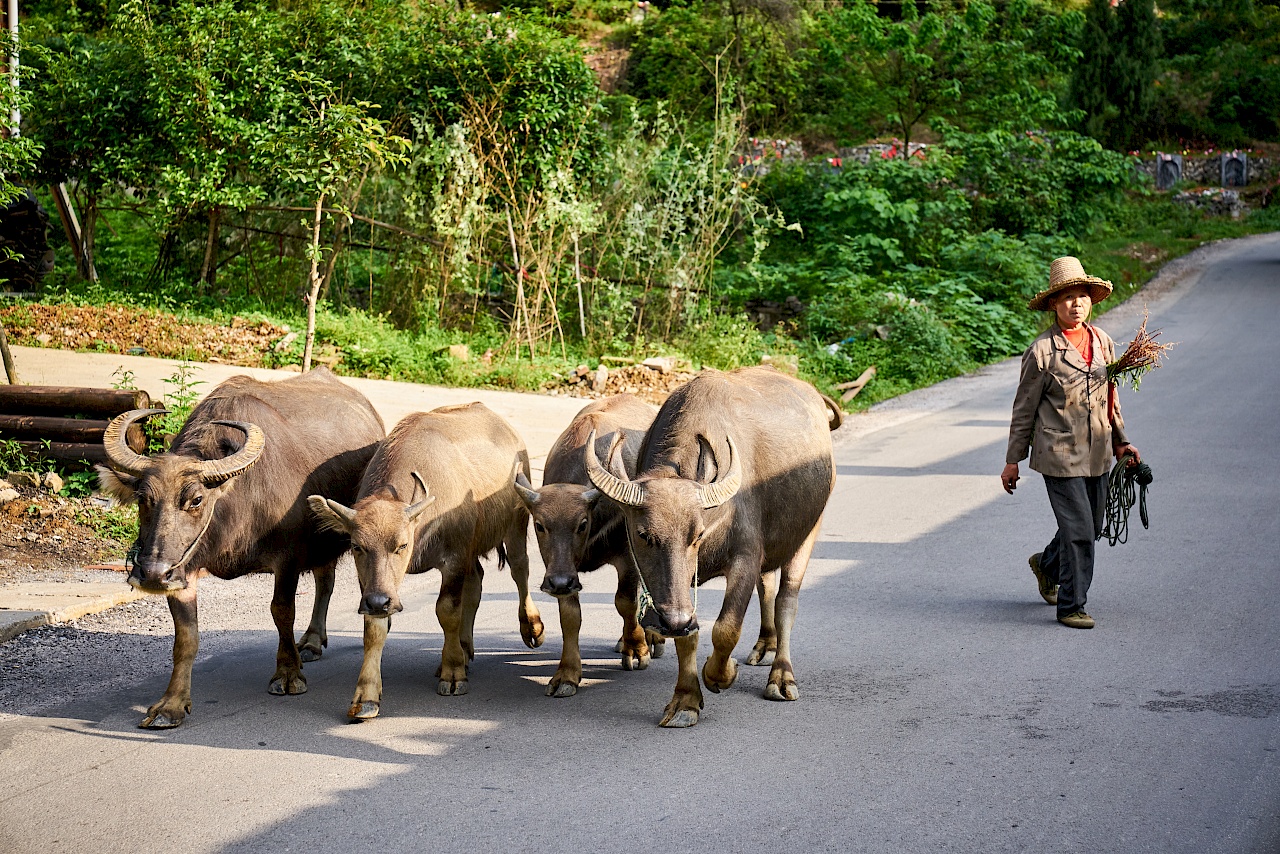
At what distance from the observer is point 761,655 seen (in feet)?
23.0

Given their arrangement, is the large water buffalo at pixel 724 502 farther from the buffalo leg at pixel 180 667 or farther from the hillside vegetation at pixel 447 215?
the hillside vegetation at pixel 447 215

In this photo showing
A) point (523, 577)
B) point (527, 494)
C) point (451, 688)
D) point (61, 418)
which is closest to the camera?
point (527, 494)

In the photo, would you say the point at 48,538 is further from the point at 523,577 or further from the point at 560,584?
the point at 560,584

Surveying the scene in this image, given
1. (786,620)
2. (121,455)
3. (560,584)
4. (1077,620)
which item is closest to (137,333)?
(121,455)

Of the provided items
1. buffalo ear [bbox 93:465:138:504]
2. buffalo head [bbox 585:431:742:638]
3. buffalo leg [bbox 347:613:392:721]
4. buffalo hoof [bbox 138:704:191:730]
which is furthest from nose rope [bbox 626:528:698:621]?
buffalo ear [bbox 93:465:138:504]

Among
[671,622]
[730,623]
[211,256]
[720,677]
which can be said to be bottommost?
[720,677]

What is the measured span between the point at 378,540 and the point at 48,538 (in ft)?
15.0

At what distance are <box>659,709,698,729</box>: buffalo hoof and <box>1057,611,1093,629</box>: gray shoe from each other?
112 inches

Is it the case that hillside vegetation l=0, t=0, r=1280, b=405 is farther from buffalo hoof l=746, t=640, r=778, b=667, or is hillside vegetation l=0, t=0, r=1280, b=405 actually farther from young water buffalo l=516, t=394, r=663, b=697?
buffalo hoof l=746, t=640, r=778, b=667

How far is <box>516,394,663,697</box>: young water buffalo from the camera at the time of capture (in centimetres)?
598

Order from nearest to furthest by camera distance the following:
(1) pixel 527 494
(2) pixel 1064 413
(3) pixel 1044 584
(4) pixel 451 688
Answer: (1) pixel 527 494 → (4) pixel 451 688 → (2) pixel 1064 413 → (3) pixel 1044 584

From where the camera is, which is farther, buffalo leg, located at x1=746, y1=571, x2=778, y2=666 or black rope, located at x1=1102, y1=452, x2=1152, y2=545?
black rope, located at x1=1102, y1=452, x2=1152, y2=545

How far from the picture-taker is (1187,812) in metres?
4.77

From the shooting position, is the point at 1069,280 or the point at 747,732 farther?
the point at 1069,280
